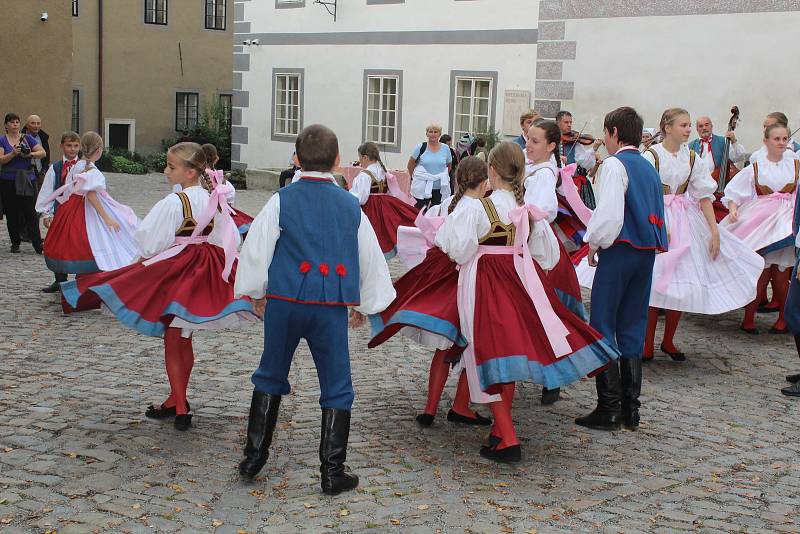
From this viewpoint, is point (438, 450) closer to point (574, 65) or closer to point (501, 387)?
point (501, 387)

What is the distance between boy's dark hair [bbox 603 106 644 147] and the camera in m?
6.48

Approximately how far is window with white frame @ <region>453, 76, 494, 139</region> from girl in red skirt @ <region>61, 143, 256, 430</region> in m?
14.6

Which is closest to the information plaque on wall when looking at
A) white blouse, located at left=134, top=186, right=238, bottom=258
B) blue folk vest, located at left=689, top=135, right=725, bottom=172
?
blue folk vest, located at left=689, top=135, right=725, bottom=172

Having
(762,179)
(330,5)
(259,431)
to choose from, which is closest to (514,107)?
(330,5)

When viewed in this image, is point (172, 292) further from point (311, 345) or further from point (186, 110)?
point (186, 110)

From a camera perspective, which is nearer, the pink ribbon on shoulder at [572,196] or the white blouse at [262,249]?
the white blouse at [262,249]

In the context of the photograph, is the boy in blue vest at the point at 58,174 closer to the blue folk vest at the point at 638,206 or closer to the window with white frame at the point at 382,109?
the blue folk vest at the point at 638,206

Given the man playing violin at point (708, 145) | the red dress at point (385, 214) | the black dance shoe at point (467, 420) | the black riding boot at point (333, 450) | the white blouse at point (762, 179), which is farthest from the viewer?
the red dress at point (385, 214)

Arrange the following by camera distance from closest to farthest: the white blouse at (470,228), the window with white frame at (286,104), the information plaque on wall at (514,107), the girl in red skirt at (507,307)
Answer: the girl in red skirt at (507,307)
the white blouse at (470,228)
the information plaque on wall at (514,107)
the window with white frame at (286,104)

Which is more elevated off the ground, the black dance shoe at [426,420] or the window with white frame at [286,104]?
the window with white frame at [286,104]

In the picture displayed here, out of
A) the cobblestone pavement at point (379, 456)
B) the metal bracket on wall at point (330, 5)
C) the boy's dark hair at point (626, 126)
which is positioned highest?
the metal bracket on wall at point (330, 5)

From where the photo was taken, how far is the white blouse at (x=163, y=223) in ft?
20.6

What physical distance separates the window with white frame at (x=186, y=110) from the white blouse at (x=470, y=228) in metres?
29.8

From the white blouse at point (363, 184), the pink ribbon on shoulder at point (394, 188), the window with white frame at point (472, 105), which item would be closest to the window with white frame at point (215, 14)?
the window with white frame at point (472, 105)
